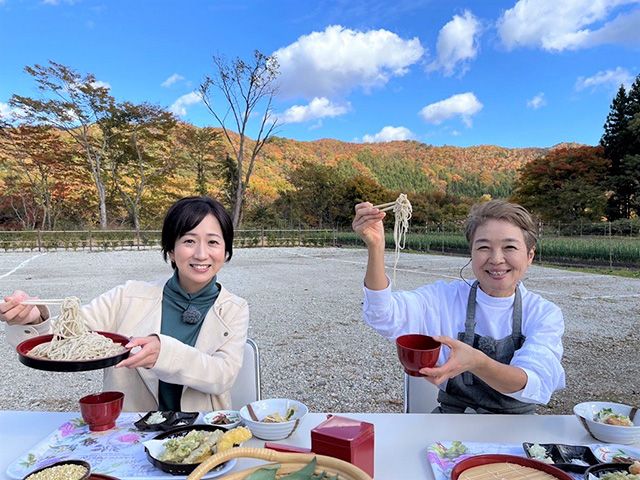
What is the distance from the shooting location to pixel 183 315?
5.78 feet

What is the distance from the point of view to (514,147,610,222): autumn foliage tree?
21609 mm

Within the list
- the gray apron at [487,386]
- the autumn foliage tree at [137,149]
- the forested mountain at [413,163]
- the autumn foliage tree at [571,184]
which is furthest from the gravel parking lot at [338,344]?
the forested mountain at [413,163]

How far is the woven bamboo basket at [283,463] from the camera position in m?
0.87

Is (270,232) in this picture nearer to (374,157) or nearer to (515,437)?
(515,437)

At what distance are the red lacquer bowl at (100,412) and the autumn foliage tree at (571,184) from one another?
24.0m

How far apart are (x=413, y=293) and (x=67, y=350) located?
1.19 meters

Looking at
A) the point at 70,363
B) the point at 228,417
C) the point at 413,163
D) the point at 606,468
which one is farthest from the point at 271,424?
the point at 413,163

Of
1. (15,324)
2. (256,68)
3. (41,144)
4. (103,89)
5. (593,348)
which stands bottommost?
(593,348)

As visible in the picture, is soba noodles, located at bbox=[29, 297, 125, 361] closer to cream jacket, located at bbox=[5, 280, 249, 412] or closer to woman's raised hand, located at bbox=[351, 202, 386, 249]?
cream jacket, located at bbox=[5, 280, 249, 412]

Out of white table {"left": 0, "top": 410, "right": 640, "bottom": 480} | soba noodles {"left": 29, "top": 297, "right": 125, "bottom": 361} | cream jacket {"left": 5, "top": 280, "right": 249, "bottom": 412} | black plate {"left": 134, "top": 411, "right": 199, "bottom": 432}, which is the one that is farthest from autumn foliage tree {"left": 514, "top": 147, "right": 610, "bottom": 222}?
soba noodles {"left": 29, "top": 297, "right": 125, "bottom": 361}

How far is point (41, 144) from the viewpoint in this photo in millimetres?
22172

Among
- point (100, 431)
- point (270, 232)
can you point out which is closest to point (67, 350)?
point (100, 431)

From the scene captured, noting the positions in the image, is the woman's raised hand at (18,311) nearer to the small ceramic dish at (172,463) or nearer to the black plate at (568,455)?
the small ceramic dish at (172,463)

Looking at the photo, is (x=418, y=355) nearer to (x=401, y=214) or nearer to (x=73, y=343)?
(x=401, y=214)
